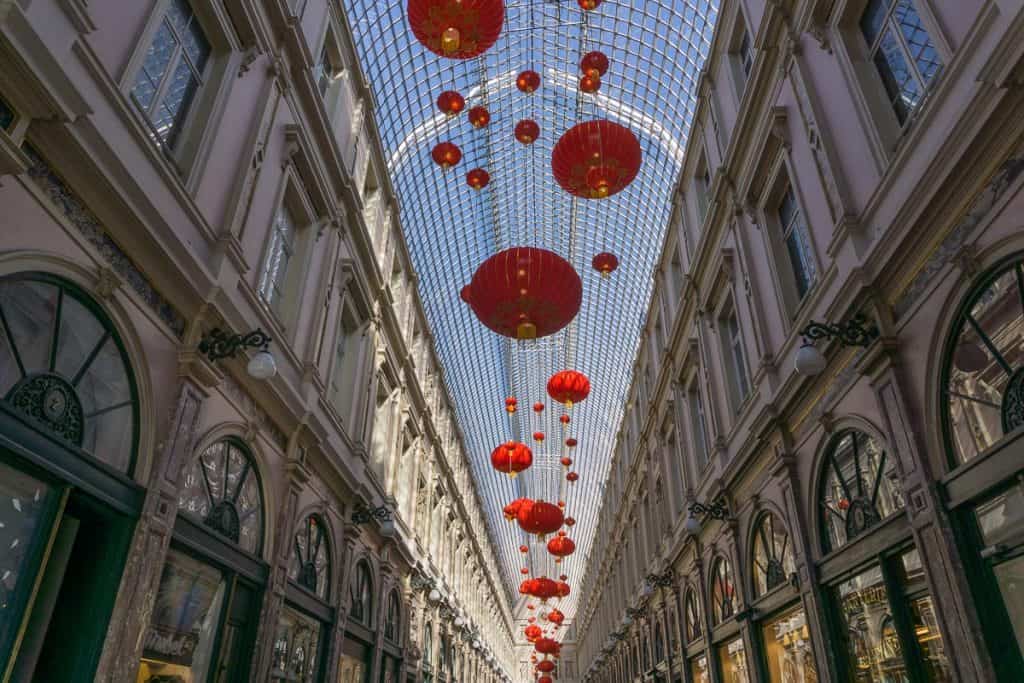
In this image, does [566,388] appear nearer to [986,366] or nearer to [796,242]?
[796,242]

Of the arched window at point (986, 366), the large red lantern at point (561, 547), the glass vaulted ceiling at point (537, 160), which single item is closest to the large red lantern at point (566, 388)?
the glass vaulted ceiling at point (537, 160)

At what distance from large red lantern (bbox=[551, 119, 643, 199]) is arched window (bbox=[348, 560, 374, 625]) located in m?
9.35

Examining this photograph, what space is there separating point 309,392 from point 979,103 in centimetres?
1006

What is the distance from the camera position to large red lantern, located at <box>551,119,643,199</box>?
983cm

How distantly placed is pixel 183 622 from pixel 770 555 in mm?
8756

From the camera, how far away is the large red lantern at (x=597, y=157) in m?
9.83

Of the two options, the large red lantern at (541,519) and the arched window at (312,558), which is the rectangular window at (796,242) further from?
the large red lantern at (541,519)

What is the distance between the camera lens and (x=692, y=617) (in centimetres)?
1689

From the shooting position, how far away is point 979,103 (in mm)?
5680

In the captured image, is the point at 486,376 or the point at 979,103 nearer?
the point at 979,103

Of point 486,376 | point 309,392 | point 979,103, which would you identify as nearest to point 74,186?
point 309,392

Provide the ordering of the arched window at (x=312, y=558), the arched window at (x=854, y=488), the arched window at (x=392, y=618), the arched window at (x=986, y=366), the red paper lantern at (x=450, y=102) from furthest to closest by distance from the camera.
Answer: the arched window at (x=392, y=618) → the red paper lantern at (x=450, y=102) → the arched window at (x=312, y=558) → the arched window at (x=854, y=488) → the arched window at (x=986, y=366)

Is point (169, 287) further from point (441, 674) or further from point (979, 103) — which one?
point (441, 674)

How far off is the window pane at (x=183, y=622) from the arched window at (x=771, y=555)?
7996 millimetres
